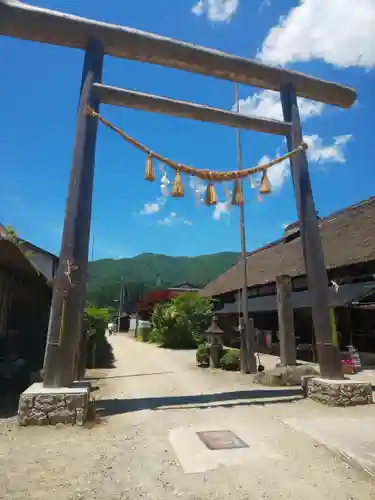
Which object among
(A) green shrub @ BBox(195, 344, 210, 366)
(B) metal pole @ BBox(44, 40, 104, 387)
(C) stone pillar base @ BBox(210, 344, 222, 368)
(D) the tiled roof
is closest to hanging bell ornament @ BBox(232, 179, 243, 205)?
(B) metal pole @ BBox(44, 40, 104, 387)

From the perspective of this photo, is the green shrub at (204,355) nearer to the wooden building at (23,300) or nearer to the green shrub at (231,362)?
the green shrub at (231,362)

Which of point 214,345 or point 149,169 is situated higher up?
point 149,169

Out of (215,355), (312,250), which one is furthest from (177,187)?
(215,355)

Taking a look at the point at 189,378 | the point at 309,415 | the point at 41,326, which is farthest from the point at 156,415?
the point at 41,326

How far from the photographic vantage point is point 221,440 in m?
5.06

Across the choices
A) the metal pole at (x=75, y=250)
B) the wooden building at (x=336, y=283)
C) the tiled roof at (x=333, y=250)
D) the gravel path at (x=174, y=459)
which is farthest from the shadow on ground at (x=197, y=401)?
the tiled roof at (x=333, y=250)

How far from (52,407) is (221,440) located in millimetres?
2782

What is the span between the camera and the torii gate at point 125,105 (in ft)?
20.8

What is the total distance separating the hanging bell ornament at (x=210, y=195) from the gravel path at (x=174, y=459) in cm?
432

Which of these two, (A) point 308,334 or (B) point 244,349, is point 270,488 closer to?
(B) point 244,349

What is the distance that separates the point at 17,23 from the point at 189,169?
14.6 feet

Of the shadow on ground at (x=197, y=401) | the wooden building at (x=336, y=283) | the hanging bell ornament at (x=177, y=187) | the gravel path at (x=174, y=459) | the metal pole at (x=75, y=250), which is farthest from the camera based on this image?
the wooden building at (x=336, y=283)

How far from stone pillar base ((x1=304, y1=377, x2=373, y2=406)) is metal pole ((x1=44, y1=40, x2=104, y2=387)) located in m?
5.03

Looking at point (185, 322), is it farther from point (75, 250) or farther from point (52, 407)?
point (52, 407)
